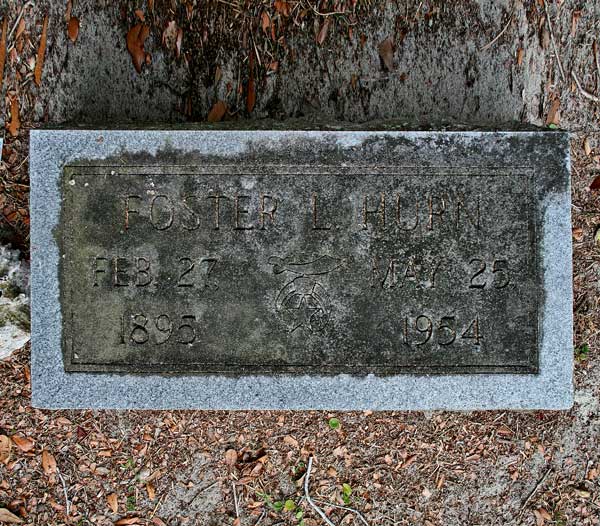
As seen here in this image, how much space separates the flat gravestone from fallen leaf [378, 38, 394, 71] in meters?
0.89

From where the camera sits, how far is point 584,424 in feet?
11.5

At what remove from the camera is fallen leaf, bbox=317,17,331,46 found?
3.33 metres

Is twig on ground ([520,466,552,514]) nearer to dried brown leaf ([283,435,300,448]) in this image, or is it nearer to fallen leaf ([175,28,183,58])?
dried brown leaf ([283,435,300,448])

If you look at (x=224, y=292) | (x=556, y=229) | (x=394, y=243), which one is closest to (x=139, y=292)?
(x=224, y=292)

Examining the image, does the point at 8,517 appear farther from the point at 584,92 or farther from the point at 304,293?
the point at 584,92

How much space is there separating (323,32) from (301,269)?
5.15ft

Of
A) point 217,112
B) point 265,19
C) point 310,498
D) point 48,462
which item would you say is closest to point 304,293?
point 217,112

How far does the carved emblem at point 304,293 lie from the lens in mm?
2730

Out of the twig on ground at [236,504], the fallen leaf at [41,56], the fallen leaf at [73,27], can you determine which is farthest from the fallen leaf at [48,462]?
the fallen leaf at [73,27]

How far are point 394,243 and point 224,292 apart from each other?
0.89 metres

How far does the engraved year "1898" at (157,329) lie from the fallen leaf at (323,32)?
6.09 ft

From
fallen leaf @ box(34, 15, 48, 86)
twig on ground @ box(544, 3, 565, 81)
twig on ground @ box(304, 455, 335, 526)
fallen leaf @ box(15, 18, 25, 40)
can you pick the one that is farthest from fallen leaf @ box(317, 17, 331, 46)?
twig on ground @ box(304, 455, 335, 526)

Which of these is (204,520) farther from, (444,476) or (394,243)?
(394,243)

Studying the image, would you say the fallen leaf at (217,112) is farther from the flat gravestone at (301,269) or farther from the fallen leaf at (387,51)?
the fallen leaf at (387,51)
